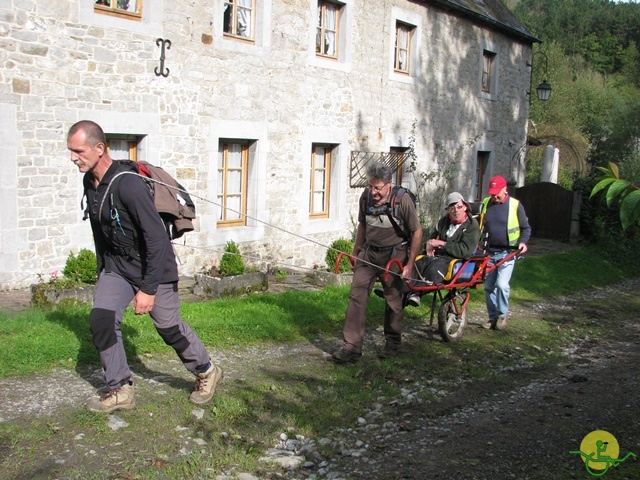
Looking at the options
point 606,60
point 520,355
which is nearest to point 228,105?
point 520,355

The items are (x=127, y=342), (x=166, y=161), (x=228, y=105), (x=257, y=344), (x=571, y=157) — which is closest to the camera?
(x=127, y=342)

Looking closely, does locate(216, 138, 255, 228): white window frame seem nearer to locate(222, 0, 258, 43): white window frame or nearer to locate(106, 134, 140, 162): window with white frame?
locate(106, 134, 140, 162): window with white frame

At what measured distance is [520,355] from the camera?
7910 millimetres

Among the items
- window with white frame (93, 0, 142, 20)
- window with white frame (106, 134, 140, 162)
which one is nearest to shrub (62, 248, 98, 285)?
window with white frame (106, 134, 140, 162)

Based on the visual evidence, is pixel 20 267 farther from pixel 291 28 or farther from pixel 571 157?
pixel 571 157

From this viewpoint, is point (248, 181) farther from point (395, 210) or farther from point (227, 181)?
point (395, 210)

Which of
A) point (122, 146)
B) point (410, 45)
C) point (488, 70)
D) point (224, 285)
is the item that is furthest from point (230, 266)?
point (488, 70)

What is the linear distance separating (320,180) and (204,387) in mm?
9564

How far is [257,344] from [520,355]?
295 centimetres

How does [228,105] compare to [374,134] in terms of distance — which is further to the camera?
[374,134]

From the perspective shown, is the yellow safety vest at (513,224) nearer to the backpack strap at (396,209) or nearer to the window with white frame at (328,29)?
the backpack strap at (396,209)

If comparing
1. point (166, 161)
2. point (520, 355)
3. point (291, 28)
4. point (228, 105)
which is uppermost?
point (291, 28)

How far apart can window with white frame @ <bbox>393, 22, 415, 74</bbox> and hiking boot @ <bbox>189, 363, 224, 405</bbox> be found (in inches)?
472

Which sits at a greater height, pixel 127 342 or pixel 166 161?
pixel 166 161
